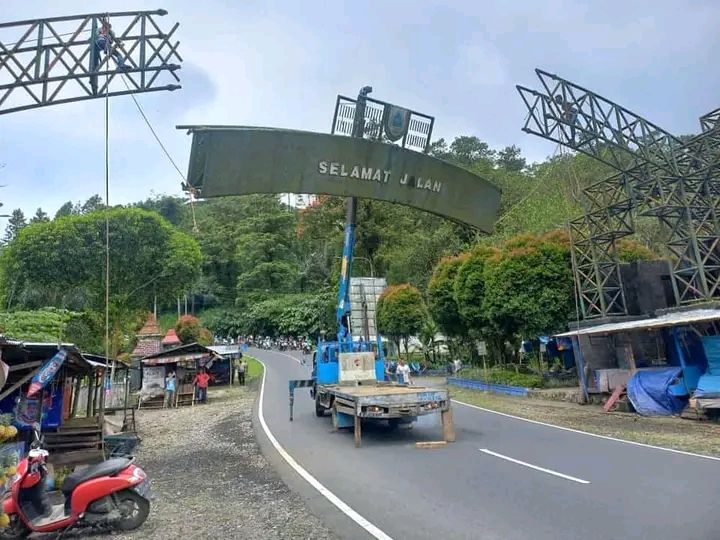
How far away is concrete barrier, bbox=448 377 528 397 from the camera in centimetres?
2203

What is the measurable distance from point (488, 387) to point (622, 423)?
33.0 feet

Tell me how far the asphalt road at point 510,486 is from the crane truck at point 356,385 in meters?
0.76

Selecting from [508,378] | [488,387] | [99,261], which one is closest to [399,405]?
[508,378]

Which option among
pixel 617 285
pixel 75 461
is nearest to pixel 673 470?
pixel 75 461

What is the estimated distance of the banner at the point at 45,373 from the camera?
8935mm

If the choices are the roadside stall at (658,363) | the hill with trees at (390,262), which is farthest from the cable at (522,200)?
the roadside stall at (658,363)

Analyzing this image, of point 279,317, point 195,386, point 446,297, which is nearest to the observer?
point 195,386

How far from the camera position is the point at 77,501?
641 cm

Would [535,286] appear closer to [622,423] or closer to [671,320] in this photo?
[671,320]

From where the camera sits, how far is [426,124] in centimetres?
1270

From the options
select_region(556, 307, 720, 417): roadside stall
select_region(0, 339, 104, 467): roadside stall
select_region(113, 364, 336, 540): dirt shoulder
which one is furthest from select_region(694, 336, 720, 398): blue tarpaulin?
select_region(0, 339, 104, 467): roadside stall

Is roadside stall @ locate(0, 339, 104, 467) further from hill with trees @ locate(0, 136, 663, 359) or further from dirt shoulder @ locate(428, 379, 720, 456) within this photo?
dirt shoulder @ locate(428, 379, 720, 456)

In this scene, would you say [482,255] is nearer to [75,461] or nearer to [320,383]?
[320,383]

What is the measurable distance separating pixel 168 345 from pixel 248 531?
119 feet
